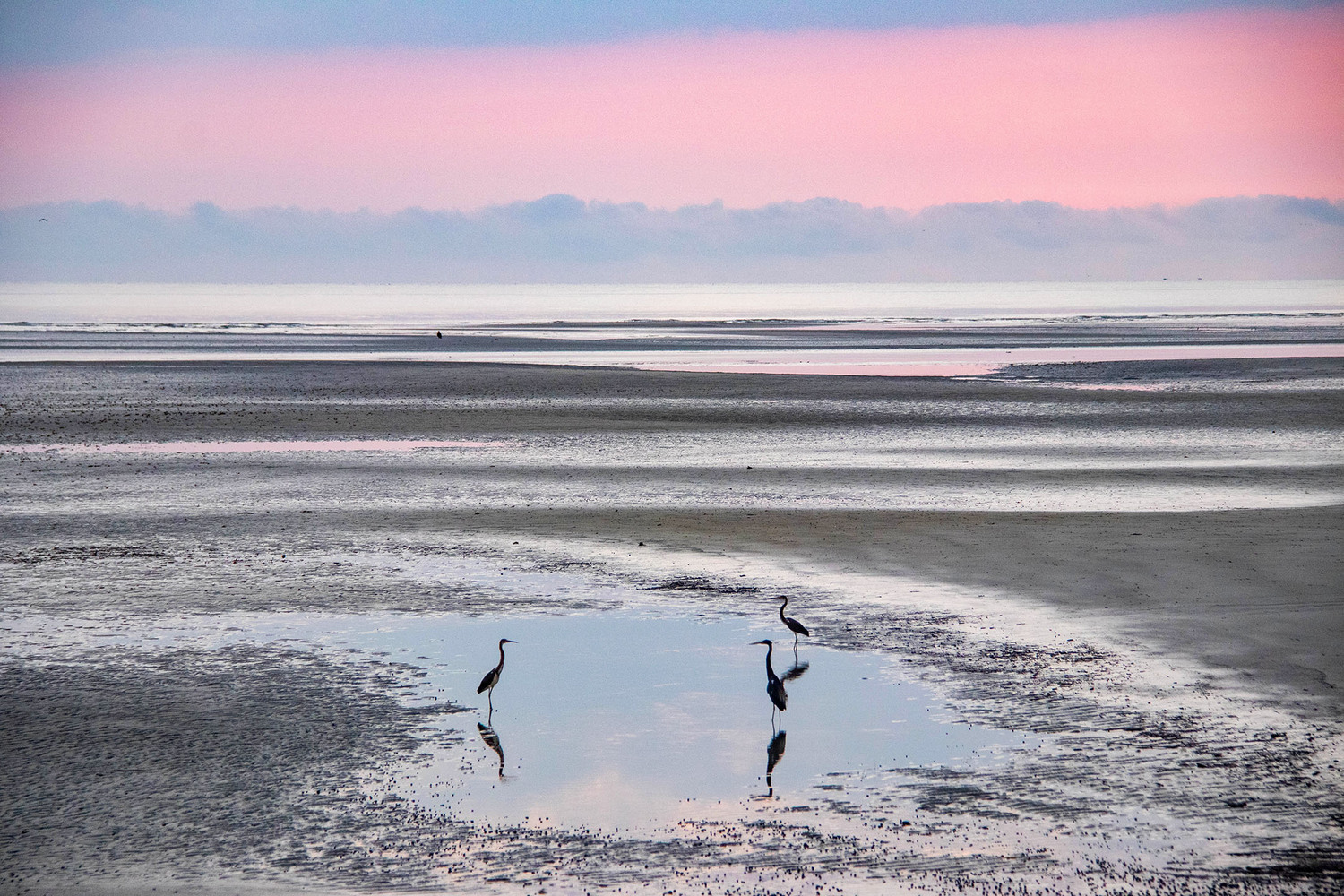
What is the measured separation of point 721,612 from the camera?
1316cm

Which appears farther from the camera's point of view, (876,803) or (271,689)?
(271,689)

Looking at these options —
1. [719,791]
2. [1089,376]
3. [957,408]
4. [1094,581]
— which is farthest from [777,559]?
[1089,376]

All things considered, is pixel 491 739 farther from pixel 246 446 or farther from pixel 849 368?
pixel 849 368

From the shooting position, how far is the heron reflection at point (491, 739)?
29.5 feet

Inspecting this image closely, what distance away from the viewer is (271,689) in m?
10.5

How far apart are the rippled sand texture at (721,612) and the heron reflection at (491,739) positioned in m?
0.09

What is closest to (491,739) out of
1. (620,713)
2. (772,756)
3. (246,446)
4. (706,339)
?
(620,713)

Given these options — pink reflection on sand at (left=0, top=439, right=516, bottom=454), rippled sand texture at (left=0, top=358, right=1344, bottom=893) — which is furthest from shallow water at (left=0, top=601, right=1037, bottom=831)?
pink reflection on sand at (left=0, top=439, right=516, bottom=454)

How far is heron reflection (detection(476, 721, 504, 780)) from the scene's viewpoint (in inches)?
353

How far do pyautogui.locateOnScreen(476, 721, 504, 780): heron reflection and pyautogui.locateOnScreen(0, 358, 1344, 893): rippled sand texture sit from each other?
9 centimetres

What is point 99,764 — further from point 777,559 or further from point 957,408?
point 957,408

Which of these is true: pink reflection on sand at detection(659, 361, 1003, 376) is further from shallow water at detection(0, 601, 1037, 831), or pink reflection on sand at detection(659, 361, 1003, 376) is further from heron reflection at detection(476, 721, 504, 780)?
heron reflection at detection(476, 721, 504, 780)

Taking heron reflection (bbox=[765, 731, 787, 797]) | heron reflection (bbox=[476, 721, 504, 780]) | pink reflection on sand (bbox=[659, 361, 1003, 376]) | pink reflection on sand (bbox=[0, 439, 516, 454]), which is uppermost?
pink reflection on sand (bbox=[659, 361, 1003, 376])

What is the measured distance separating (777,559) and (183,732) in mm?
8144
